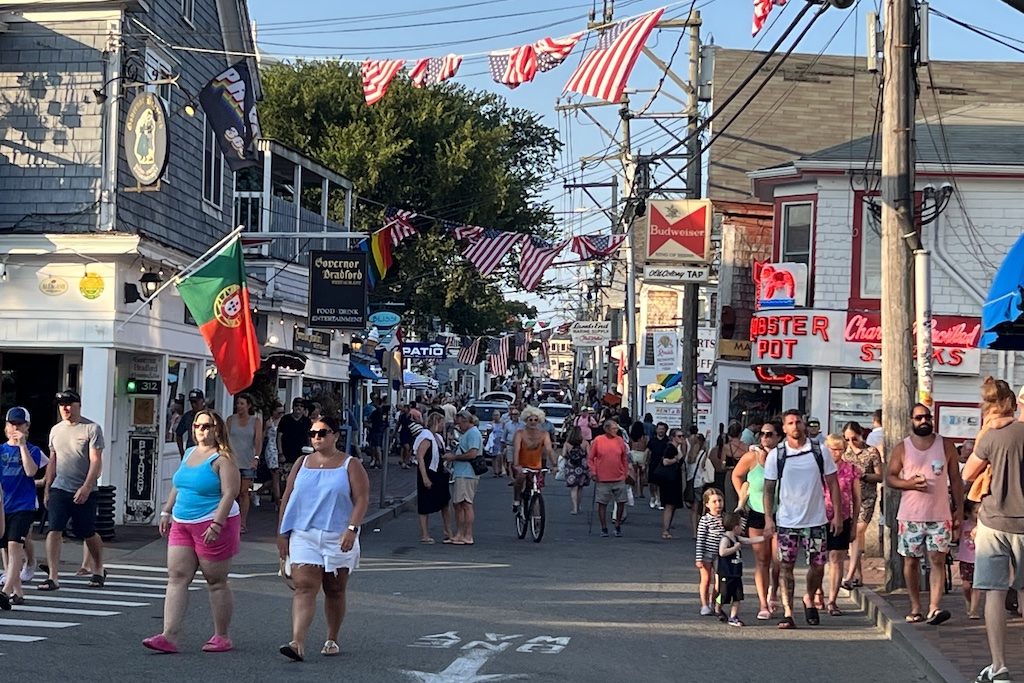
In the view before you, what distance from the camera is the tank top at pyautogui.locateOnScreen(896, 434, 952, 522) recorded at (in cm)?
1201

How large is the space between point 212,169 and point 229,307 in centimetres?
663

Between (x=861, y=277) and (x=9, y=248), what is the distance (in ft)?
52.4

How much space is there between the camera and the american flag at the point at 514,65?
18.0 metres

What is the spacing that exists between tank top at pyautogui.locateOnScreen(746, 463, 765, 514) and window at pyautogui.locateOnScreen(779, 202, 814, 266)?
1553 centimetres

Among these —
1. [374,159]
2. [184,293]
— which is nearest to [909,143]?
[184,293]

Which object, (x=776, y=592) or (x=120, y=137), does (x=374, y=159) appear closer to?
(x=120, y=137)

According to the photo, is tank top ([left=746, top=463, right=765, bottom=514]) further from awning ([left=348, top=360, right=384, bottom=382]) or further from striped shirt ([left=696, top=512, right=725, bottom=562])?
awning ([left=348, top=360, right=384, bottom=382])

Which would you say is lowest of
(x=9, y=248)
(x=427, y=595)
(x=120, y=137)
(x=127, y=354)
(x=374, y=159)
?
(x=427, y=595)

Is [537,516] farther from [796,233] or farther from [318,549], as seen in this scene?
[796,233]

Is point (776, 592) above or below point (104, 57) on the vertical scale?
below

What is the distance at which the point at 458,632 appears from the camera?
11.3 metres

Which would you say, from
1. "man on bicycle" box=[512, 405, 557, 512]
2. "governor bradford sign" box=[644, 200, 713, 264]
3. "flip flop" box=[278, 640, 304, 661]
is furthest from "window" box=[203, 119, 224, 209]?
"flip flop" box=[278, 640, 304, 661]

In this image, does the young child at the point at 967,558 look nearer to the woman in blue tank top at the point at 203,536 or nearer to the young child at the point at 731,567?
the young child at the point at 731,567

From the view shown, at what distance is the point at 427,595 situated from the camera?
13688 mm
